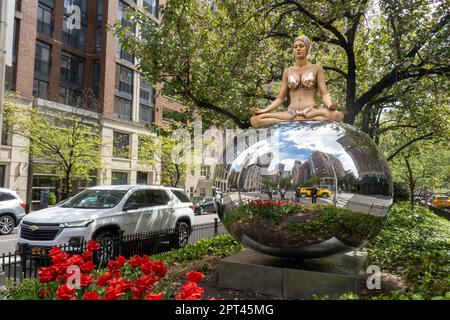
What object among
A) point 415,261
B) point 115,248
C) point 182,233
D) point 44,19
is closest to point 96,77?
point 44,19

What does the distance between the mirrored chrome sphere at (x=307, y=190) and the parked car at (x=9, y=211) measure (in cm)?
1384

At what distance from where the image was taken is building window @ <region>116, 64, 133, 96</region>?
125ft

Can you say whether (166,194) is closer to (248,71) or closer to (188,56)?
(188,56)

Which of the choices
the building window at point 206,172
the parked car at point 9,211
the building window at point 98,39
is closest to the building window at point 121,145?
the building window at point 98,39

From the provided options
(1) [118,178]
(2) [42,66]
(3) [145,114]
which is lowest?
(1) [118,178]

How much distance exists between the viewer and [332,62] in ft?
59.3

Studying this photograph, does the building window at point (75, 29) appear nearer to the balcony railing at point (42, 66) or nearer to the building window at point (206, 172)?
the balcony railing at point (42, 66)

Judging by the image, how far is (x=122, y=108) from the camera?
38469mm

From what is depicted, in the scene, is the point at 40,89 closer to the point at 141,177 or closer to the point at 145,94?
the point at 145,94

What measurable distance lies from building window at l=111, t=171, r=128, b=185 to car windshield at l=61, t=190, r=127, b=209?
26.4m

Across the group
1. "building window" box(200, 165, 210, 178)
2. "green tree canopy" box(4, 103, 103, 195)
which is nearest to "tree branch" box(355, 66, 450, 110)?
"green tree canopy" box(4, 103, 103, 195)

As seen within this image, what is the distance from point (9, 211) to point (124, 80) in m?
25.5

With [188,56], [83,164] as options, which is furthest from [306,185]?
[83,164]

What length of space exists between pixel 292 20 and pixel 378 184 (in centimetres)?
993
